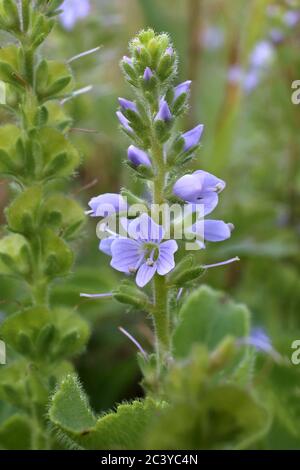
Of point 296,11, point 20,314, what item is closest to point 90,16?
point 296,11

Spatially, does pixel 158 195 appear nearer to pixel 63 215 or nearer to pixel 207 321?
pixel 63 215

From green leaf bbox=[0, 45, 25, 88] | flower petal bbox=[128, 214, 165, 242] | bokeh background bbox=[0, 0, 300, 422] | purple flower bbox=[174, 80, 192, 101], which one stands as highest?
green leaf bbox=[0, 45, 25, 88]

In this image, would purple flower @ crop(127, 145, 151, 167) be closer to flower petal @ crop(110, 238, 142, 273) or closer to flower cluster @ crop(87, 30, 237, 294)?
flower cluster @ crop(87, 30, 237, 294)

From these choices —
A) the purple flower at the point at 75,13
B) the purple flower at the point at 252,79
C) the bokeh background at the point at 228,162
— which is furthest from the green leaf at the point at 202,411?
the purple flower at the point at 252,79

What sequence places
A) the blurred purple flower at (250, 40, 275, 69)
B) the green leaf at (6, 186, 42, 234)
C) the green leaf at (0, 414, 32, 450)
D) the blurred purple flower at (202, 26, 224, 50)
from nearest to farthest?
the green leaf at (6, 186, 42, 234) → the green leaf at (0, 414, 32, 450) → the blurred purple flower at (250, 40, 275, 69) → the blurred purple flower at (202, 26, 224, 50)

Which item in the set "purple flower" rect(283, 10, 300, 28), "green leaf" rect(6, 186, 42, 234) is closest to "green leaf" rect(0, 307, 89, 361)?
"green leaf" rect(6, 186, 42, 234)
